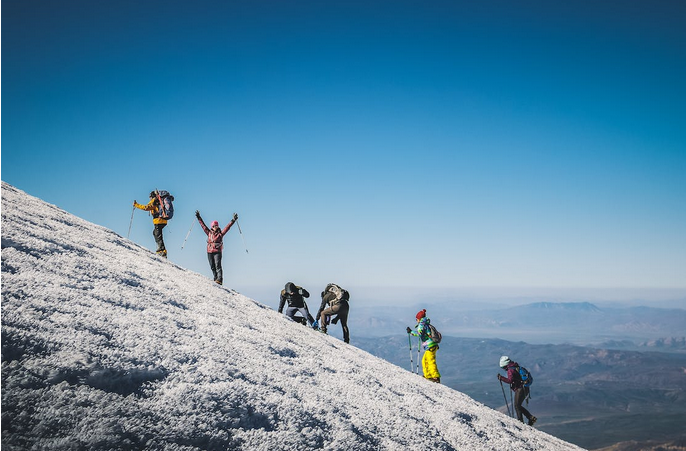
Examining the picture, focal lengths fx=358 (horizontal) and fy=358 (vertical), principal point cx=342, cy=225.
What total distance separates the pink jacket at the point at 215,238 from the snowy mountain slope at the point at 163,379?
5.95m

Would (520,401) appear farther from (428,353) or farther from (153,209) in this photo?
(153,209)

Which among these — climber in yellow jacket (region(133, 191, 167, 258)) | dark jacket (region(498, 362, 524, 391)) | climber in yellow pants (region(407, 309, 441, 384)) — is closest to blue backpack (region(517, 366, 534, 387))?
dark jacket (region(498, 362, 524, 391))

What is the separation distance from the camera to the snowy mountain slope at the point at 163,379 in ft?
14.7

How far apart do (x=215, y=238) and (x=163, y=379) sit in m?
11.9

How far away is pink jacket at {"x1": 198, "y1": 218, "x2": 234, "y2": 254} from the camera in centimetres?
1692

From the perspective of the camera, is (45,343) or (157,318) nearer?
(45,343)

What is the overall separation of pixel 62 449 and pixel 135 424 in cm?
78

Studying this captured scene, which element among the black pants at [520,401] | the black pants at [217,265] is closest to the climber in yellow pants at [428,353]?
the black pants at [520,401]

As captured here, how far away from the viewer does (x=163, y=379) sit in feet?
18.4

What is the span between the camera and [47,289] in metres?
6.68

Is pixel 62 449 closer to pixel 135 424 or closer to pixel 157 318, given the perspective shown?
pixel 135 424

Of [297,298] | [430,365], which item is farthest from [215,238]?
[430,365]

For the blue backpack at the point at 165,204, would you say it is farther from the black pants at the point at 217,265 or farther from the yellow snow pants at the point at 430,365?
the yellow snow pants at the point at 430,365

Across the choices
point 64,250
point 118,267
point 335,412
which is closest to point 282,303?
point 118,267
